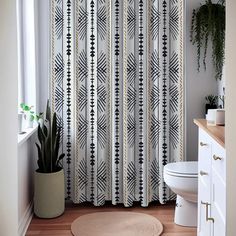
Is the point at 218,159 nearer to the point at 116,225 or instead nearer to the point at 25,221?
the point at 116,225

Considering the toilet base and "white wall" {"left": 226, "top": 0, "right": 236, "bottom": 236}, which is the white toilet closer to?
the toilet base

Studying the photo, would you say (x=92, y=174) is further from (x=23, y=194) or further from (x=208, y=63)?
(x=208, y=63)

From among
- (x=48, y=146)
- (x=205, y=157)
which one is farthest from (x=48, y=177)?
(x=205, y=157)

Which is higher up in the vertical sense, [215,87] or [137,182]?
[215,87]

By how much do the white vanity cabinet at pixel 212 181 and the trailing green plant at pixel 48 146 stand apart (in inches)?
48.6

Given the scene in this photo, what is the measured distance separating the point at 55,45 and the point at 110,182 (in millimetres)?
1271

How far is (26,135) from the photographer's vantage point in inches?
119

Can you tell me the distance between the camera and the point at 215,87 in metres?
3.71

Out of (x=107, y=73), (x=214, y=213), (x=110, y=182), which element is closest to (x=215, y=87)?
(x=107, y=73)

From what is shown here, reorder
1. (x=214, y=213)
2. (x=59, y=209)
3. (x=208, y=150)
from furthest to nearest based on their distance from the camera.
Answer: (x=59, y=209) → (x=208, y=150) → (x=214, y=213)

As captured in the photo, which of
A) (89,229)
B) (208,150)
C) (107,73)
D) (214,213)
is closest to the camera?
(214,213)

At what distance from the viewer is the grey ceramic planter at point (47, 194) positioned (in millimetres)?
3182

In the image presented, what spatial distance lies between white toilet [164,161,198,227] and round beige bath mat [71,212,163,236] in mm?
199

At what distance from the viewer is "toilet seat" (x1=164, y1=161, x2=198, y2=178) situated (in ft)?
9.30
